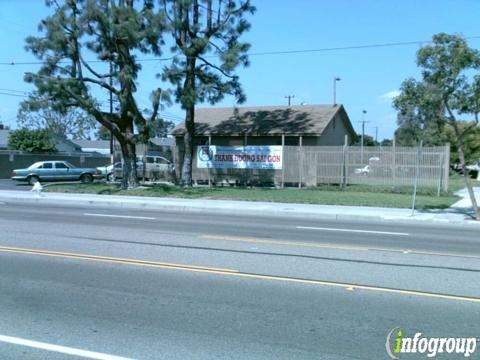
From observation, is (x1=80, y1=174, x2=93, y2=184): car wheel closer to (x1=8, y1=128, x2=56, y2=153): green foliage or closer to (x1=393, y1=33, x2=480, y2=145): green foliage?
(x1=8, y1=128, x2=56, y2=153): green foliage

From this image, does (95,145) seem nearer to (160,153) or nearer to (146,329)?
(160,153)

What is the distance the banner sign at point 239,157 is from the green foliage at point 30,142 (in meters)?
27.9

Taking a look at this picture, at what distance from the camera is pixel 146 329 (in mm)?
5562

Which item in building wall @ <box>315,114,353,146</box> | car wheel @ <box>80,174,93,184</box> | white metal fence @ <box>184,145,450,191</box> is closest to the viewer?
white metal fence @ <box>184,145,450,191</box>

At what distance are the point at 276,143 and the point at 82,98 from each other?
12739 millimetres

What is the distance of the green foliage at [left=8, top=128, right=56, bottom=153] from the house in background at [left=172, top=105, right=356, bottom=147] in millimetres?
22617

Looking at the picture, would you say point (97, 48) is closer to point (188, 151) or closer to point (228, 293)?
point (188, 151)

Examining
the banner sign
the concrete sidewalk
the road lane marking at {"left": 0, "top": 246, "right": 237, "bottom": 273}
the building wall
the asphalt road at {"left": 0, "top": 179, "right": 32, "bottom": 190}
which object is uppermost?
the building wall

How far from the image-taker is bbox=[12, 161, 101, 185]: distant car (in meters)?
35.5

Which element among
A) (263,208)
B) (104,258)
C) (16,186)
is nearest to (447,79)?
(263,208)

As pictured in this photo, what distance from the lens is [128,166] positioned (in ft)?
93.5

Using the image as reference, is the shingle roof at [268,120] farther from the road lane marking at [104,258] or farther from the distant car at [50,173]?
the road lane marking at [104,258]

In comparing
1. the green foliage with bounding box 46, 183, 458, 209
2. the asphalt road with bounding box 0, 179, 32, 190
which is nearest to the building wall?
the green foliage with bounding box 46, 183, 458, 209

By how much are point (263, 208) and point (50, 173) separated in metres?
20.5
